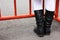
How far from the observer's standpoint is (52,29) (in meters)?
1.82

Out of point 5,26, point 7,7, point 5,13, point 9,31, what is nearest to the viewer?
point 9,31

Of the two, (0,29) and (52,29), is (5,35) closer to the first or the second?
(0,29)

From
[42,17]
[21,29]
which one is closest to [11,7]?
[21,29]

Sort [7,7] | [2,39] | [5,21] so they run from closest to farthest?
[2,39]
[5,21]
[7,7]

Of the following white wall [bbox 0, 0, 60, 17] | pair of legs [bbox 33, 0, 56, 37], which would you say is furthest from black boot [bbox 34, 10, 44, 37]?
white wall [bbox 0, 0, 60, 17]

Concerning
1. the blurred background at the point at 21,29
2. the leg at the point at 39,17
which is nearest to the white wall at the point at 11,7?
the blurred background at the point at 21,29

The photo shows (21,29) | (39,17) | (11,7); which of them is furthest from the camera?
(11,7)

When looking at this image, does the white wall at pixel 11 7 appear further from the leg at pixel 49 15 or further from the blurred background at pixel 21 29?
the leg at pixel 49 15

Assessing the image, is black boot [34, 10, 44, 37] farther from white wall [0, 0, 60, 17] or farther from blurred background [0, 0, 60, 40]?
white wall [0, 0, 60, 17]

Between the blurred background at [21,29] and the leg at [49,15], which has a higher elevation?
the leg at [49,15]

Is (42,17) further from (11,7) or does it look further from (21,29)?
(11,7)

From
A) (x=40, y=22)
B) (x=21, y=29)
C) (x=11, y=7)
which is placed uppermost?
(x=11, y=7)

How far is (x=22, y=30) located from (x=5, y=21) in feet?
1.25

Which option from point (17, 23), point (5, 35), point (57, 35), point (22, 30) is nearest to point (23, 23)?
point (17, 23)
